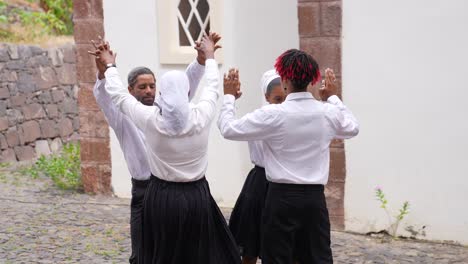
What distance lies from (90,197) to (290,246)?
501 centimetres

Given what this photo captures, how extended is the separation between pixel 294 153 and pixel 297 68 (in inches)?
18.5

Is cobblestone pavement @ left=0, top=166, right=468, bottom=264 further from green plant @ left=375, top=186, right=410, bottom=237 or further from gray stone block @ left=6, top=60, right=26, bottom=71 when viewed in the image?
gray stone block @ left=6, top=60, right=26, bottom=71

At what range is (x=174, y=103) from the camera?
14.0ft

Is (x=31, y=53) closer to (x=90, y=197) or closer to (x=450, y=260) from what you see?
(x=90, y=197)

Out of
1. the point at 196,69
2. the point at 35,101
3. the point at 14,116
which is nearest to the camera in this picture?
the point at 196,69

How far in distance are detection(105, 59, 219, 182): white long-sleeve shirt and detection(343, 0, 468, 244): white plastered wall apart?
2723 mm

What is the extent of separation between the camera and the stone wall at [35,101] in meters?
11.8

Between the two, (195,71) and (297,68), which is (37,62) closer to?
(195,71)

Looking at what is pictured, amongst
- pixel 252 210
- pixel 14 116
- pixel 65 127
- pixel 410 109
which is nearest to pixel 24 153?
pixel 14 116

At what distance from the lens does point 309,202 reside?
14.7ft

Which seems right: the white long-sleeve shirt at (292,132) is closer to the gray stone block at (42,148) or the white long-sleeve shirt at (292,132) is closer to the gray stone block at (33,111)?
the gray stone block at (33,111)

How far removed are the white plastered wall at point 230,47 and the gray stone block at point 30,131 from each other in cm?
367

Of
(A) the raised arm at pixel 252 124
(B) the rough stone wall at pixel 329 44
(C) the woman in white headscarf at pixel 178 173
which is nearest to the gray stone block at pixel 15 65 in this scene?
(B) the rough stone wall at pixel 329 44

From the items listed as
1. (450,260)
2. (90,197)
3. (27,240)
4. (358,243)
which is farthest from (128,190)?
(450,260)
